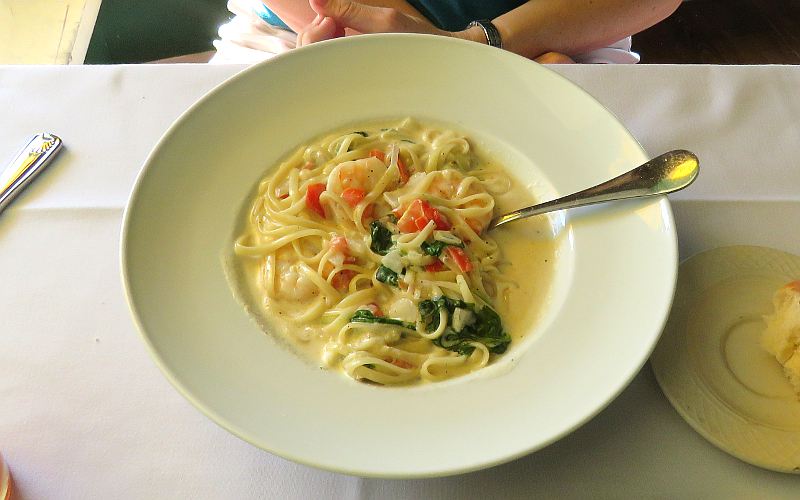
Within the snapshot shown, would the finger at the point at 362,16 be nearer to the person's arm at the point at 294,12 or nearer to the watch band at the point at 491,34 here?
the person's arm at the point at 294,12

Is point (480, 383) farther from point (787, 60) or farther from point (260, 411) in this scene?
point (787, 60)

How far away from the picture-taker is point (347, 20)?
91.1 inches

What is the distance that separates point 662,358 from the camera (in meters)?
1.43

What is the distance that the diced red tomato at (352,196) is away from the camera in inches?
68.8

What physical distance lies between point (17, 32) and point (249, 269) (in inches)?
135

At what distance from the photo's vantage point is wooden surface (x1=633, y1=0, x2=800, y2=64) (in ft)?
13.8

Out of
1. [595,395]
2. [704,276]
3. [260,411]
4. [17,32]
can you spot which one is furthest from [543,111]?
[17,32]

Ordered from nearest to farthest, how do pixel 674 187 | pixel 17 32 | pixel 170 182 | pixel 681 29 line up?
pixel 674 187
pixel 170 182
pixel 17 32
pixel 681 29

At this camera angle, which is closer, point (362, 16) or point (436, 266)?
point (436, 266)

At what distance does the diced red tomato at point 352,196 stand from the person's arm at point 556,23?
0.87 m

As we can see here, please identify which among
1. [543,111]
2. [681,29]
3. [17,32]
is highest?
[543,111]

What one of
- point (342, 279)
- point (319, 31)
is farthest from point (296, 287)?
point (319, 31)

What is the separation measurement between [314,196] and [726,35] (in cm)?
388

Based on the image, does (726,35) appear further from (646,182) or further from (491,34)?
(646,182)
